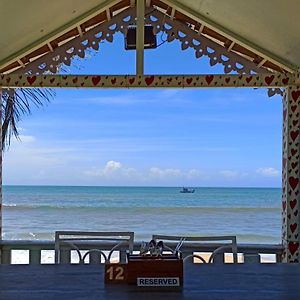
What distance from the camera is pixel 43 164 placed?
16.9 m

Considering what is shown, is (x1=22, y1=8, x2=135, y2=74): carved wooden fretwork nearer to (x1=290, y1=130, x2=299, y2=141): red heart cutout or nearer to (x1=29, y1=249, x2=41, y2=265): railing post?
(x1=29, y1=249, x2=41, y2=265): railing post

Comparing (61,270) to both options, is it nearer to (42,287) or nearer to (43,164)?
(42,287)

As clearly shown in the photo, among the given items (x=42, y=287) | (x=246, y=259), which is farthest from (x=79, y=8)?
(x=42, y=287)

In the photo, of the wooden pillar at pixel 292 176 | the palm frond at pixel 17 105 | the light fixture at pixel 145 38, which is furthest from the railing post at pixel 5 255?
the wooden pillar at pixel 292 176

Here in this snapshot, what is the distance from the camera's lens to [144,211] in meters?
19.4

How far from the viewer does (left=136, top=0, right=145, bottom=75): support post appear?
3.81 meters

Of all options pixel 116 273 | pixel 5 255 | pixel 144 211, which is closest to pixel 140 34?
pixel 5 255

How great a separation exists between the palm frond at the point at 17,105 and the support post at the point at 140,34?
896 millimetres

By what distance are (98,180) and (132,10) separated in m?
17.5

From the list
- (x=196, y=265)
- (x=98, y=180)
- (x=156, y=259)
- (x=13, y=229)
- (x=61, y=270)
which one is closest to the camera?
(x=156, y=259)

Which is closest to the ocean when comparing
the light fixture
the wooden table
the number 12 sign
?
the light fixture

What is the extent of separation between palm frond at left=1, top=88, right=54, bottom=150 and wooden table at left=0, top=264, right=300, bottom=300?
2.22 metres

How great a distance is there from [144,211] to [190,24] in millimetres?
15645

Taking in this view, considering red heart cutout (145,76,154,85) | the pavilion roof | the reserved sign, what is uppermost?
the pavilion roof
